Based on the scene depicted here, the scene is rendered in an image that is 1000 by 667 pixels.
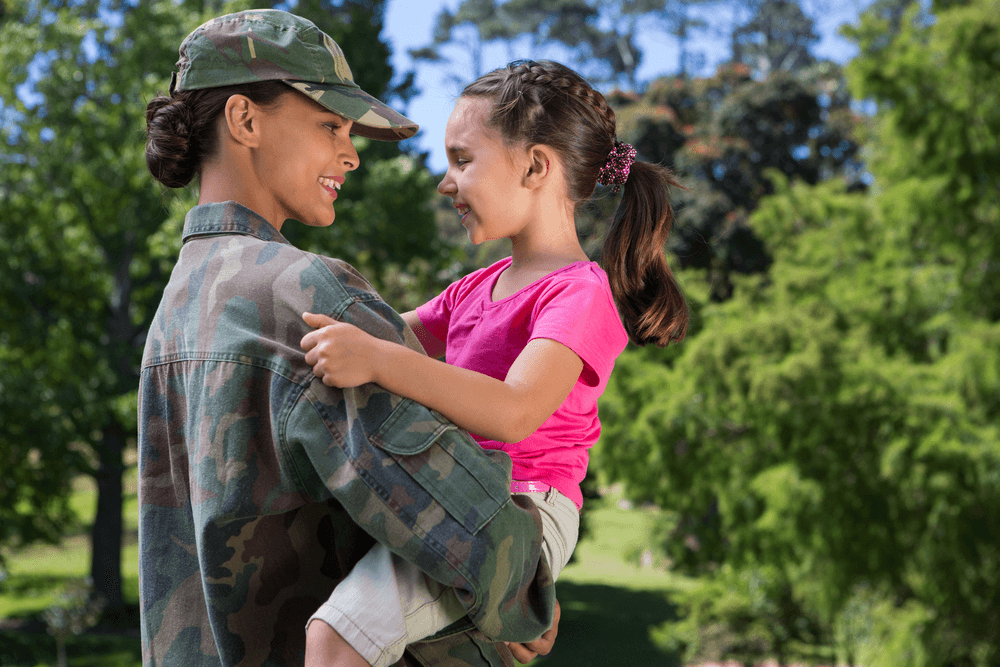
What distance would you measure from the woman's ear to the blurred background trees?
15.9 feet

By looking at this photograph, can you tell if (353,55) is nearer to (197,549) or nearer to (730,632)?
(730,632)

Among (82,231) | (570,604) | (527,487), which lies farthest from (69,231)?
(527,487)

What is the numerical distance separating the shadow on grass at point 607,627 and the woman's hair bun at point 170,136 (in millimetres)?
13472

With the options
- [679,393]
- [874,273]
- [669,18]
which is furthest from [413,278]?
[669,18]

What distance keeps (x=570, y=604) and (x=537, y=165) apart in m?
15.9

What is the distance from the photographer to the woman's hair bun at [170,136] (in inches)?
54.3

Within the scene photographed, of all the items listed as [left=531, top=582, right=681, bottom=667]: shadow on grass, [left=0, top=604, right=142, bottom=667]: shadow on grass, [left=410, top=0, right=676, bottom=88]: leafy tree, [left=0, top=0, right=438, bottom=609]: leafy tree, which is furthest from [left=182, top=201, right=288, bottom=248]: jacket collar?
[left=410, top=0, right=676, bottom=88]: leafy tree

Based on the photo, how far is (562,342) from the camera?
141 cm

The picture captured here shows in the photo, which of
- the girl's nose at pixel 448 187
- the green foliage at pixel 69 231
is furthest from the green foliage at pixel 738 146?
the girl's nose at pixel 448 187

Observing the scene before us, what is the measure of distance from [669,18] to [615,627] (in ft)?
67.2

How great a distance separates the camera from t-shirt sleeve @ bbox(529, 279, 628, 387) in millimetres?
1427

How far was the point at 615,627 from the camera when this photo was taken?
51.1 feet

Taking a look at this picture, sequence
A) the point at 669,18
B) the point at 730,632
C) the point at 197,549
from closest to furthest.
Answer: the point at 197,549 < the point at 730,632 < the point at 669,18

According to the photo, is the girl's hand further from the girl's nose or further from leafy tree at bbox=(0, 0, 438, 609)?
leafy tree at bbox=(0, 0, 438, 609)
